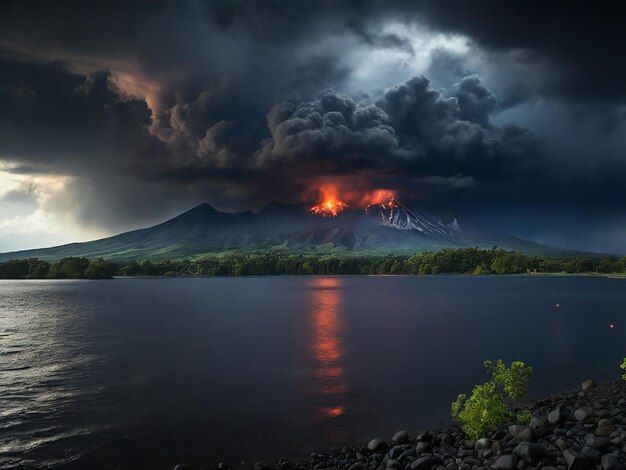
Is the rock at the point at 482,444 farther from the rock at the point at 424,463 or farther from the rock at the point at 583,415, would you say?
the rock at the point at 583,415

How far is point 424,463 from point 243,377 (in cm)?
2221

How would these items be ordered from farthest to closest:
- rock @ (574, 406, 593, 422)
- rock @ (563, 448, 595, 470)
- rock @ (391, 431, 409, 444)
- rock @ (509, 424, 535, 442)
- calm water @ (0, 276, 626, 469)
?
calm water @ (0, 276, 626, 469) < rock @ (391, 431, 409, 444) < rock @ (574, 406, 593, 422) < rock @ (509, 424, 535, 442) < rock @ (563, 448, 595, 470)

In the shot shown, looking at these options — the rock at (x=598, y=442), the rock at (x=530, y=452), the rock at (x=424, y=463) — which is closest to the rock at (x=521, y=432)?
the rock at (x=530, y=452)

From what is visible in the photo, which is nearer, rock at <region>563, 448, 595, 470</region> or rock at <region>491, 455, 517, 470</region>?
rock at <region>563, 448, 595, 470</region>

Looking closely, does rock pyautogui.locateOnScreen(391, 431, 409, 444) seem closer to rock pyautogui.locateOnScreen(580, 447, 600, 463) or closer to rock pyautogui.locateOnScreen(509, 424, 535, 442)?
rock pyautogui.locateOnScreen(509, 424, 535, 442)

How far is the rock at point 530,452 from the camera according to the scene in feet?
49.6

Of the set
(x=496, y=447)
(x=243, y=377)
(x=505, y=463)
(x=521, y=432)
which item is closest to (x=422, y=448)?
(x=496, y=447)

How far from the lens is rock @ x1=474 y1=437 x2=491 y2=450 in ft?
57.2

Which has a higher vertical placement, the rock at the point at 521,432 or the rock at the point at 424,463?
the rock at the point at 521,432

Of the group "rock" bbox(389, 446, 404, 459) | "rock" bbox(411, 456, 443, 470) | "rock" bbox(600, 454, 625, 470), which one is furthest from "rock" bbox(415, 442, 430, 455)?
"rock" bbox(600, 454, 625, 470)

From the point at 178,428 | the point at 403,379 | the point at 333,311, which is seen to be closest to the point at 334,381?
the point at 403,379

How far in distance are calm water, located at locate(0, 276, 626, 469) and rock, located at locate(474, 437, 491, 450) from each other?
19.4 feet

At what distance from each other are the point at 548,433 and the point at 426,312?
2834 inches

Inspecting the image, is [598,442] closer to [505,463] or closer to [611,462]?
[611,462]
